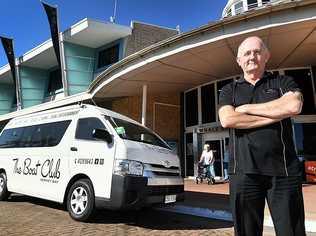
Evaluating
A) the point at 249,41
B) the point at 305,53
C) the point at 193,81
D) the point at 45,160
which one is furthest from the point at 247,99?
the point at 193,81

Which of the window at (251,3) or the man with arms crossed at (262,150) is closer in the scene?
the man with arms crossed at (262,150)

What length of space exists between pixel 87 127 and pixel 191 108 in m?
14.3

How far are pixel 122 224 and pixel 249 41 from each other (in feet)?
16.9

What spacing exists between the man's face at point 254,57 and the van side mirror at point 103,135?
4556 mm

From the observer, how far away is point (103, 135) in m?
6.82

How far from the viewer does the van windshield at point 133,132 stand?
282 inches

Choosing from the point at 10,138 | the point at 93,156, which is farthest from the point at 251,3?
the point at 93,156

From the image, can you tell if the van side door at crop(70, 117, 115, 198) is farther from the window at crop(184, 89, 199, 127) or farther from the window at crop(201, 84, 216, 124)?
the window at crop(184, 89, 199, 127)

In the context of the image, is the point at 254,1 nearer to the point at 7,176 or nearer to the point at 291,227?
the point at 7,176

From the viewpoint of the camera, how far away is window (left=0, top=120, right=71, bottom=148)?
325 inches

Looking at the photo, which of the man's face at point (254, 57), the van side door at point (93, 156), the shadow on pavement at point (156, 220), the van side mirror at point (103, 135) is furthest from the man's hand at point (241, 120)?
the shadow on pavement at point (156, 220)

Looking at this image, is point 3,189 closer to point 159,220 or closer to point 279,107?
point 159,220

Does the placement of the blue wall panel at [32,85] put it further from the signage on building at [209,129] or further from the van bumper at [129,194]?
the van bumper at [129,194]

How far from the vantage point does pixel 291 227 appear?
2203 millimetres
